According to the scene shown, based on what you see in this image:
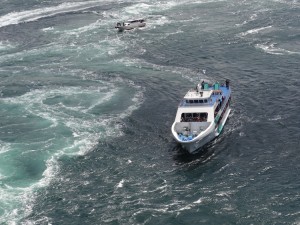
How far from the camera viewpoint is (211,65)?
146m

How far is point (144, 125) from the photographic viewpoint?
111 m

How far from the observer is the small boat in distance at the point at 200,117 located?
9728 cm

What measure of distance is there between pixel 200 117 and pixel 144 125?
14.1 meters

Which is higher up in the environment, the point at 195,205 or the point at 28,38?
the point at 28,38

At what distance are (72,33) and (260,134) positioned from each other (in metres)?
101

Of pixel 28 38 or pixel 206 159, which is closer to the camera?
pixel 206 159

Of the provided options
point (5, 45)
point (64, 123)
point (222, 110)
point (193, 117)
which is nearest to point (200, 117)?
point (193, 117)

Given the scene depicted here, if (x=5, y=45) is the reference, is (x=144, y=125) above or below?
below

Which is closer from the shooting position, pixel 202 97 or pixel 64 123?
pixel 202 97

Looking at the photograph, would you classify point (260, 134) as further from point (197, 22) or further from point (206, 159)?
point (197, 22)

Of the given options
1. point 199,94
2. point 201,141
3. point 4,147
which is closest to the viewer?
point 201,141

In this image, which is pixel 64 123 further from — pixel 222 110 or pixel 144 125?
pixel 222 110

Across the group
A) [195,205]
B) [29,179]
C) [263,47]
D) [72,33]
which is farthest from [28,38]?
[195,205]

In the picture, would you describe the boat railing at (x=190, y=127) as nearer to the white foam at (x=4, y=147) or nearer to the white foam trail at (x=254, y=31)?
the white foam at (x=4, y=147)
